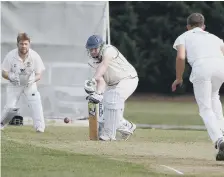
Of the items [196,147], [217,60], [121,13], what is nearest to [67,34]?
[196,147]

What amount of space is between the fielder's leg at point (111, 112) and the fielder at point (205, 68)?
253cm

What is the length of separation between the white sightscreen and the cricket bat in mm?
6658

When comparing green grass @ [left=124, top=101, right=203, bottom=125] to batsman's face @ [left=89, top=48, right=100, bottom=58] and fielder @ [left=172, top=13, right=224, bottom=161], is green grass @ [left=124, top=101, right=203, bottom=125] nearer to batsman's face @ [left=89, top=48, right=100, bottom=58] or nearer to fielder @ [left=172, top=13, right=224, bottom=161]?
batsman's face @ [left=89, top=48, right=100, bottom=58]

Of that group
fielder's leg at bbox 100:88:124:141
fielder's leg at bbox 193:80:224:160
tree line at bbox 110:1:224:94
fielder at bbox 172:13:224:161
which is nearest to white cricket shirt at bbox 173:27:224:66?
fielder at bbox 172:13:224:161

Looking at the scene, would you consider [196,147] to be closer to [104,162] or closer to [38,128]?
[104,162]

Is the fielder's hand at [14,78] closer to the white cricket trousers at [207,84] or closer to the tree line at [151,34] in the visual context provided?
the white cricket trousers at [207,84]

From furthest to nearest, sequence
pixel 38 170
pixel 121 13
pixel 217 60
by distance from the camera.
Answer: pixel 121 13 < pixel 217 60 < pixel 38 170

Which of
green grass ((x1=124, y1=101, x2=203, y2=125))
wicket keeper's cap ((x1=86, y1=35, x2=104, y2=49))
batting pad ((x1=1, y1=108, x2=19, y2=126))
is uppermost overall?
wicket keeper's cap ((x1=86, y1=35, x2=104, y2=49))

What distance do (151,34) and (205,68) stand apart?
28878 mm

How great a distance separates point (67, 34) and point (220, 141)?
1074cm

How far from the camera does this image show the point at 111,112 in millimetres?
13312

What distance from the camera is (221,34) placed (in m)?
35.8

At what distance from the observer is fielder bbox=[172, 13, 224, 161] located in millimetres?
10570

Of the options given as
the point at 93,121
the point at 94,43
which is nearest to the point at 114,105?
the point at 93,121
